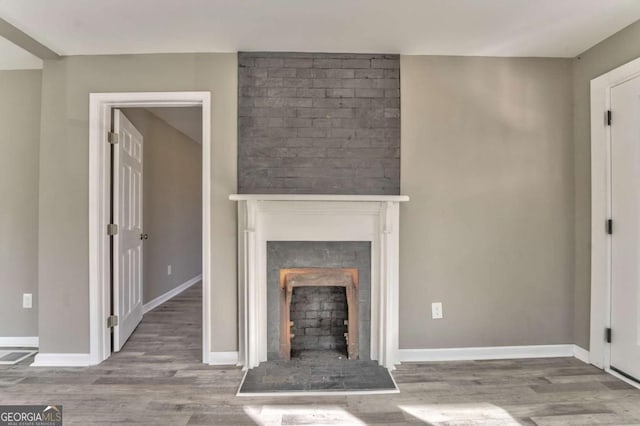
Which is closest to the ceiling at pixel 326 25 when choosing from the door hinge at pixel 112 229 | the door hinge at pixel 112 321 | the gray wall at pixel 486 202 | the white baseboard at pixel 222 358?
the gray wall at pixel 486 202

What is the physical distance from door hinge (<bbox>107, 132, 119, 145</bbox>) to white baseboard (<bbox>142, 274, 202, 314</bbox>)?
6.34ft

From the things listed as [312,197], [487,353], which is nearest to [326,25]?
[312,197]

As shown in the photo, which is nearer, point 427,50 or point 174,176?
point 427,50

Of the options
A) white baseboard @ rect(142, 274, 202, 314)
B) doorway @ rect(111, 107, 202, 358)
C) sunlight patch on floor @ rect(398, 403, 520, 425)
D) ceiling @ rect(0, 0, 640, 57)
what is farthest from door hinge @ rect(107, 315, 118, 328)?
sunlight patch on floor @ rect(398, 403, 520, 425)

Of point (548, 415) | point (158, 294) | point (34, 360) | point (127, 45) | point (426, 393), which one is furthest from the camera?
point (158, 294)

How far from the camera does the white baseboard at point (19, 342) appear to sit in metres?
2.81

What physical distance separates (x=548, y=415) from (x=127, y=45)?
355cm

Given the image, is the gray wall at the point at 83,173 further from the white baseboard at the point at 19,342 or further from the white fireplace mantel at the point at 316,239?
the white baseboard at the point at 19,342

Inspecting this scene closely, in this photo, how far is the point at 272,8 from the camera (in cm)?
195

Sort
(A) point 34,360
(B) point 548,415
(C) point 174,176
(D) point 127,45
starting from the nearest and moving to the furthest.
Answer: (B) point 548,415 → (D) point 127,45 → (A) point 34,360 → (C) point 174,176

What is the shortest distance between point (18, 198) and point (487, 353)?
4.04m

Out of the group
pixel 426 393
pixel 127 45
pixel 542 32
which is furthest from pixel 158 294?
pixel 542 32

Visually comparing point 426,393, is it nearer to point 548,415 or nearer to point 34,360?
point 548,415

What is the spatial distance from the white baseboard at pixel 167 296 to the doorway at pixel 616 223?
417 cm
